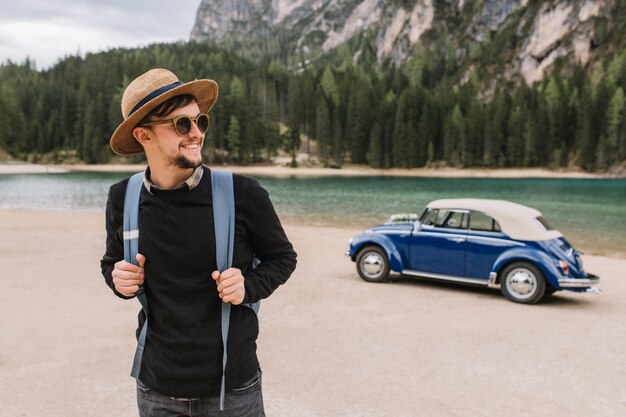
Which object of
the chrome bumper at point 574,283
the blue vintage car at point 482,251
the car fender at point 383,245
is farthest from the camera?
the car fender at point 383,245

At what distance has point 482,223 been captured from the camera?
10.4m

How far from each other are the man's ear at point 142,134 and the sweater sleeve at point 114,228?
0.24 m

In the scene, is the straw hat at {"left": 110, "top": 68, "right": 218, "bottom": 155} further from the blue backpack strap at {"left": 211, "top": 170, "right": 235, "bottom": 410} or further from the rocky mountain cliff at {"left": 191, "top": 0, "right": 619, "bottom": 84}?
the rocky mountain cliff at {"left": 191, "top": 0, "right": 619, "bottom": 84}

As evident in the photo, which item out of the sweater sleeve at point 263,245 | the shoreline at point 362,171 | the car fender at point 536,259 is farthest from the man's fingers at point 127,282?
the shoreline at point 362,171

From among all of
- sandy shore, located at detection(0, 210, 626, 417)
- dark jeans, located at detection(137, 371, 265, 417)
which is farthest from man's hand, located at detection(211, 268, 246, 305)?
sandy shore, located at detection(0, 210, 626, 417)

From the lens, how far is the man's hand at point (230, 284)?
7.47 ft

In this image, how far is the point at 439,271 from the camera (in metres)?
10.8

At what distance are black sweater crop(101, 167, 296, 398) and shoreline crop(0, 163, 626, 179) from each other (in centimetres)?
9122

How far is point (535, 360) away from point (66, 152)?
138m

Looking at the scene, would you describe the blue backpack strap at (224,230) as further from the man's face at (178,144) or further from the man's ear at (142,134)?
the man's ear at (142,134)

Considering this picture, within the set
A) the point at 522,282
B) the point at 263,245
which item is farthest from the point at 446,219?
the point at 263,245

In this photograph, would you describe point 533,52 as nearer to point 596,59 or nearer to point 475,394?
point 596,59

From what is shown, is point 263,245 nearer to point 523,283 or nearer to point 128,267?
point 128,267

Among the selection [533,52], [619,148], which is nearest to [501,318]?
[619,148]
